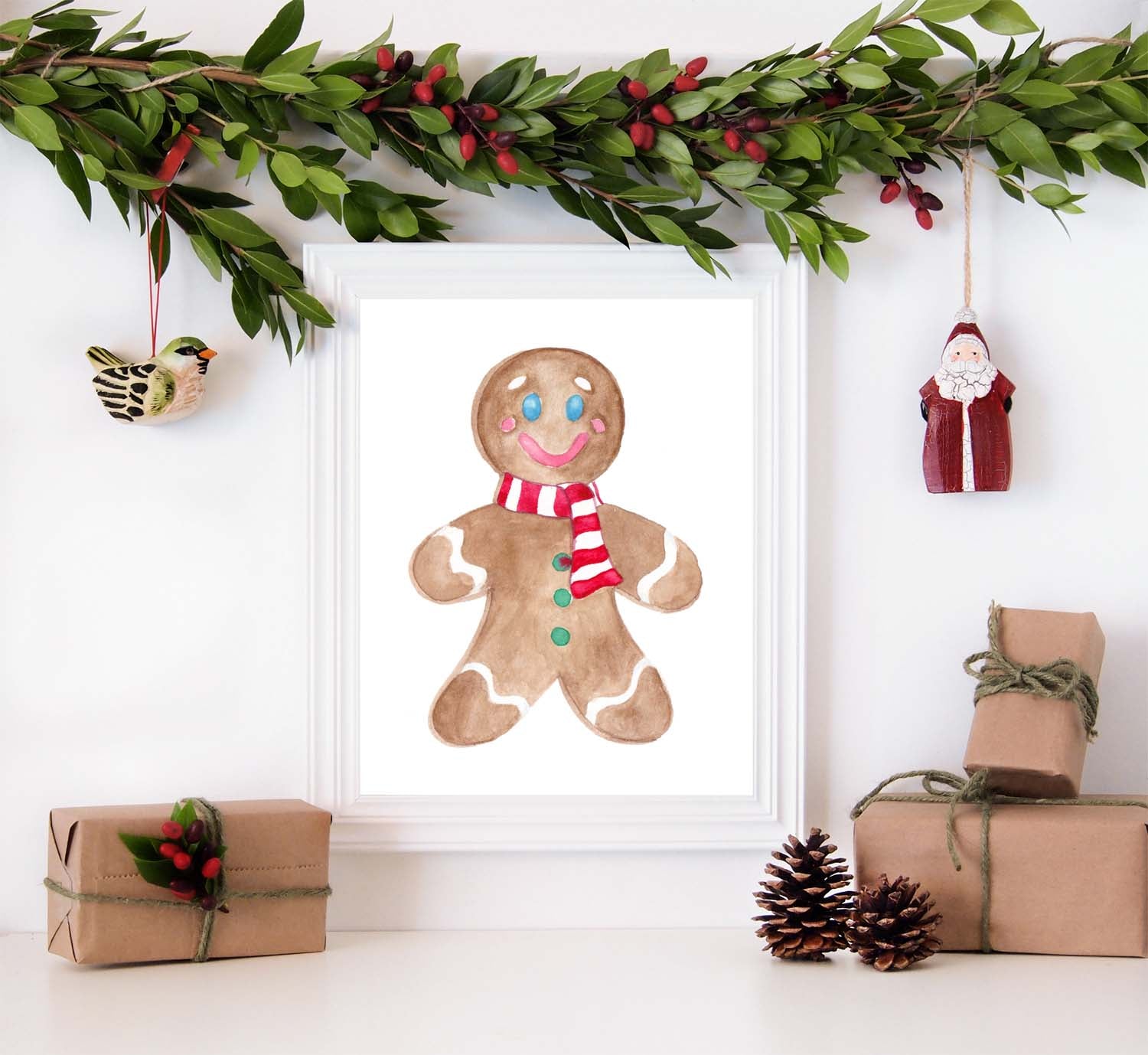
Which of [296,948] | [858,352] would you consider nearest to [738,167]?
[858,352]

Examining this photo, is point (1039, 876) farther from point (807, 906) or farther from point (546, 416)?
point (546, 416)

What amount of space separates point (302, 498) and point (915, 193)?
2.34 feet

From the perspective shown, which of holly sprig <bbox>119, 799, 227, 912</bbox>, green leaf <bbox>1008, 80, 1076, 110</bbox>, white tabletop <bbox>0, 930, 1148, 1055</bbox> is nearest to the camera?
white tabletop <bbox>0, 930, 1148, 1055</bbox>

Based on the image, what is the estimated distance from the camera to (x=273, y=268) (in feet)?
3.35

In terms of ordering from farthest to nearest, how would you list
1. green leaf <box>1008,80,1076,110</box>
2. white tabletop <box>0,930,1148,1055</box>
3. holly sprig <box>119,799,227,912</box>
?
green leaf <box>1008,80,1076,110</box> < holly sprig <box>119,799,227,912</box> < white tabletop <box>0,930,1148,1055</box>

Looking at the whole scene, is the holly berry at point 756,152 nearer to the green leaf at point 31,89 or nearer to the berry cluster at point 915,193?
the berry cluster at point 915,193

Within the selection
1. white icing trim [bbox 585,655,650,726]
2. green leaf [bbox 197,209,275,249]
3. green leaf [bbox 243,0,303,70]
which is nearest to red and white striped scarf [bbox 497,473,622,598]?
white icing trim [bbox 585,655,650,726]

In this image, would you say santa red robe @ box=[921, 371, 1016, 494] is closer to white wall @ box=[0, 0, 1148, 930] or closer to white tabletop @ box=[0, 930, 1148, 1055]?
white wall @ box=[0, 0, 1148, 930]

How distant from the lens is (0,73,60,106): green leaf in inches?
38.2

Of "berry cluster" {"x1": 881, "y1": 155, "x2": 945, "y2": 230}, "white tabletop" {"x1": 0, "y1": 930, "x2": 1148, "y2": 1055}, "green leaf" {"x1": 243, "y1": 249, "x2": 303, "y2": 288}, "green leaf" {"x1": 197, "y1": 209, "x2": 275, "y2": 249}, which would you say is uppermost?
"berry cluster" {"x1": 881, "y1": 155, "x2": 945, "y2": 230}

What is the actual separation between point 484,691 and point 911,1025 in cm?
49

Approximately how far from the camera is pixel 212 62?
100 cm

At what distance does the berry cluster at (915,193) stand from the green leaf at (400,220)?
1.59 feet

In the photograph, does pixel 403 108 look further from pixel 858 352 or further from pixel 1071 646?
pixel 1071 646
